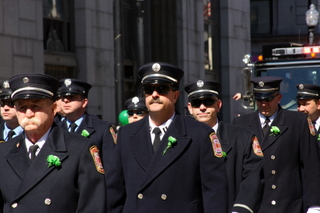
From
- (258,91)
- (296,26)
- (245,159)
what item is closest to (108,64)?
(258,91)

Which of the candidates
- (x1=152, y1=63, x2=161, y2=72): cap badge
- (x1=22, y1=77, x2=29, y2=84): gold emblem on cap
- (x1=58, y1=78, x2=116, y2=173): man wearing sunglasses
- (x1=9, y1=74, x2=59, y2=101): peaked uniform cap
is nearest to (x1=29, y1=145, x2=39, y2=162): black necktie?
(x1=9, y1=74, x2=59, y2=101): peaked uniform cap

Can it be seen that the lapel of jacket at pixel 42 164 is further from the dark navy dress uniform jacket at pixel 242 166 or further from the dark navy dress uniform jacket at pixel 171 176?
the dark navy dress uniform jacket at pixel 242 166

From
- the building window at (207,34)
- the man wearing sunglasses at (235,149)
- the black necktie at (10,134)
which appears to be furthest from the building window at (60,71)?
the man wearing sunglasses at (235,149)

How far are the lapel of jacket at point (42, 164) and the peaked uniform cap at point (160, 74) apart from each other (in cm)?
132

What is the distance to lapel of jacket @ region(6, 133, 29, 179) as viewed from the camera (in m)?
6.16

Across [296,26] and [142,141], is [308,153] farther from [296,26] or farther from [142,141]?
[296,26]

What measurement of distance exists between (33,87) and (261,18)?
135ft

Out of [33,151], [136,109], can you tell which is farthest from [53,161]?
[136,109]

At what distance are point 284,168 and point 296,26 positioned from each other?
3482 centimetres

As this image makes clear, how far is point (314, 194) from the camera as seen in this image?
31.7 feet

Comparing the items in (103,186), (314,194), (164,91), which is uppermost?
(164,91)

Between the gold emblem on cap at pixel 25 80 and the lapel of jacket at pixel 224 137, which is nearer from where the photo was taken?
the gold emblem on cap at pixel 25 80

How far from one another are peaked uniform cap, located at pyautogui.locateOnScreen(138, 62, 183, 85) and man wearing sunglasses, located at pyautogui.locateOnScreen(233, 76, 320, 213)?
2.96m

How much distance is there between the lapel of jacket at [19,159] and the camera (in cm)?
616
